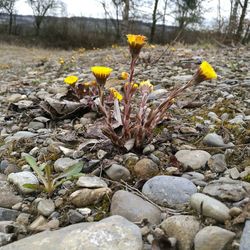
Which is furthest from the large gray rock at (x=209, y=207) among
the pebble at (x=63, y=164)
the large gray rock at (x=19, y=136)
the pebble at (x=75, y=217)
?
the large gray rock at (x=19, y=136)

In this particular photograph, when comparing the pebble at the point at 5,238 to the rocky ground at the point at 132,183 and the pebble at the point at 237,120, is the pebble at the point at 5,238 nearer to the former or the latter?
the rocky ground at the point at 132,183

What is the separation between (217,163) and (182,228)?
2.14 feet

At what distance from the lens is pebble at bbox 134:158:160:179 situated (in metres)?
1.93

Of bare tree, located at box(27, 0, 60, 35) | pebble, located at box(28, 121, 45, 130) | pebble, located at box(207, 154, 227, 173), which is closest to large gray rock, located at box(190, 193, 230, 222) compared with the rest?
pebble, located at box(207, 154, 227, 173)

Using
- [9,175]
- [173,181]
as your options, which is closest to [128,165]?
[173,181]

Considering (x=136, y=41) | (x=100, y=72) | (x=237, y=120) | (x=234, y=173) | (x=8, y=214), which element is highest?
(x=136, y=41)

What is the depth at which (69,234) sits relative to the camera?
1381 millimetres

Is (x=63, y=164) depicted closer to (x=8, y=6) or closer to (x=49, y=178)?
(x=49, y=178)

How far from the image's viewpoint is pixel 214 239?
1.33m

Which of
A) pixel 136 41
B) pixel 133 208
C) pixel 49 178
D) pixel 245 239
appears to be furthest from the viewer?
pixel 136 41

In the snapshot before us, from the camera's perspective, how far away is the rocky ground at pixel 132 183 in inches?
54.6

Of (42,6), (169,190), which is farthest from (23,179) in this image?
(42,6)

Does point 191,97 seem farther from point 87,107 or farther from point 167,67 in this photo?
point 167,67

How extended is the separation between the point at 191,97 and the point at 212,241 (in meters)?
2.20
